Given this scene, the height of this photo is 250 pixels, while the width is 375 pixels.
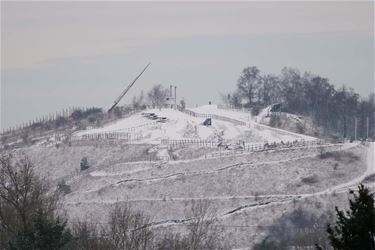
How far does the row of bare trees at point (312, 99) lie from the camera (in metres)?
117

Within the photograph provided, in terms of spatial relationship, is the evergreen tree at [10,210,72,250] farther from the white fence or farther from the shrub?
the white fence

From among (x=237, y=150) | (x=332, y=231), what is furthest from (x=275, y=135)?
(x=332, y=231)

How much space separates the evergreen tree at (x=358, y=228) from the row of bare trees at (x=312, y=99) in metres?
97.8

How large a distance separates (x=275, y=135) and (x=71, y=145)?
18559 millimetres

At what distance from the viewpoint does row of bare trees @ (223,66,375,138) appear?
117m

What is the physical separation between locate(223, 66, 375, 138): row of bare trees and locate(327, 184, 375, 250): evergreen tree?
97.8 m

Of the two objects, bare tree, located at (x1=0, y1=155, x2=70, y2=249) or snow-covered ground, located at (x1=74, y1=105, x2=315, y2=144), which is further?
snow-covered ground, located at (x1=74, y1=105, x2=315, y2=144)

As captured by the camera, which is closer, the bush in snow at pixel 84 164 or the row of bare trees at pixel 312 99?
the bush in snow at pixel 84 164

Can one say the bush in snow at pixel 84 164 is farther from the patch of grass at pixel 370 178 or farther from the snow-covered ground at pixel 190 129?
the patch of grass at pixel 370 178

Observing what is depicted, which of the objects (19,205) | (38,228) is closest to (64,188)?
(19,205)

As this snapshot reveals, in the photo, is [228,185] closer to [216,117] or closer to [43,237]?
[216,117]

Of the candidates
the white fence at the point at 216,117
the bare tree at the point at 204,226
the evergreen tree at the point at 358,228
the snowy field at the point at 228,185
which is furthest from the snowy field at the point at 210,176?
the evergreen tree at the point at 358,228

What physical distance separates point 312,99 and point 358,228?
104m

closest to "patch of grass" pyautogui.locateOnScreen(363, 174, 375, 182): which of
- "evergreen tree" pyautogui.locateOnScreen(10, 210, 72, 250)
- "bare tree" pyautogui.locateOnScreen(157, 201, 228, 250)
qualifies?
"bare tree" pyautogui.locateOnScreen(157, 201, 228, 250)
